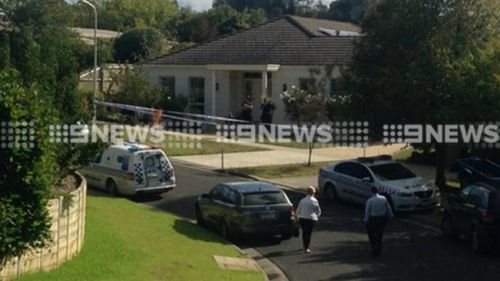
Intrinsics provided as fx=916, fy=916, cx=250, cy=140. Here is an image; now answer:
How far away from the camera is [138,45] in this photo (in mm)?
69750

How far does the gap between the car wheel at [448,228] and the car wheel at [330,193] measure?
5603 millimetres

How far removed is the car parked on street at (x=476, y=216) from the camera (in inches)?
735

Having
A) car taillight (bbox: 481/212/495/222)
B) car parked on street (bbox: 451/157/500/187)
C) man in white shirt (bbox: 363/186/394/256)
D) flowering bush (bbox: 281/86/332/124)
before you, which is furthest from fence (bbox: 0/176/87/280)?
flowering bush (bbox: 281/86/332/124)

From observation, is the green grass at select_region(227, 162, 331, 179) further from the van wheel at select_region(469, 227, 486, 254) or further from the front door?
the front door

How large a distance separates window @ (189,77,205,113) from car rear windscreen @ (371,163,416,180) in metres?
24.2

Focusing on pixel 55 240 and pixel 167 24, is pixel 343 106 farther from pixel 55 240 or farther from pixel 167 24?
pixel 167 24

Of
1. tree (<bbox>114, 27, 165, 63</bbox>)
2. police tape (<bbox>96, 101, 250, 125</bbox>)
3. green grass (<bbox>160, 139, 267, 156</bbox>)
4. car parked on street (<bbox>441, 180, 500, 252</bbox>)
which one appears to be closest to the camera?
car parked on street (<bbox>441, 180, 500, 252</bbox>)

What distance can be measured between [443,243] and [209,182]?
1045cm

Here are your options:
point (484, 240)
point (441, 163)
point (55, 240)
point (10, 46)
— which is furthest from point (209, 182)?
point (55, 240)

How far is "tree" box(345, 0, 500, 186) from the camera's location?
2548cm

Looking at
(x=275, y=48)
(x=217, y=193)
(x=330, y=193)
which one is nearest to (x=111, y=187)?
(x=217, y=193)

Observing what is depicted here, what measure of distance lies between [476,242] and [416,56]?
8668 mm

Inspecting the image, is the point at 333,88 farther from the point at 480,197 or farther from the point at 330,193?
the point at 480,197

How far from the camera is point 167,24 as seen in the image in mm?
97250
